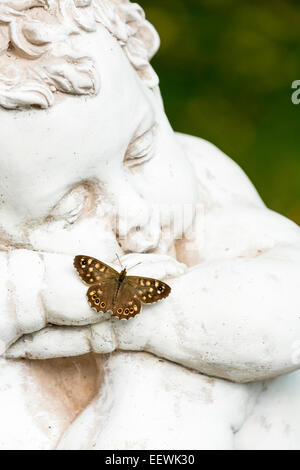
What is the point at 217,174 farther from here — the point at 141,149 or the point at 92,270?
the point at 92,270

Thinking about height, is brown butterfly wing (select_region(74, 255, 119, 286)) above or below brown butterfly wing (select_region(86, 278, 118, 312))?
above

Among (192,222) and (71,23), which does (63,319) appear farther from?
(71,23)

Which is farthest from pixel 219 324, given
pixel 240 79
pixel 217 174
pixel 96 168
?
pixel 240 79

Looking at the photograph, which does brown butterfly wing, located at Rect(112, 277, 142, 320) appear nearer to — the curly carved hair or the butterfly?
the butterfly

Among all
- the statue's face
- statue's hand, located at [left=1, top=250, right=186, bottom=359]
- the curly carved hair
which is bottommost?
statue's hand, located at [left=1, top=250, right=186, bottom=359]

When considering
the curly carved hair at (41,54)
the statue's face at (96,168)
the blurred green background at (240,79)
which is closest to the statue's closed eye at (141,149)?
the statue's face at (96,168)

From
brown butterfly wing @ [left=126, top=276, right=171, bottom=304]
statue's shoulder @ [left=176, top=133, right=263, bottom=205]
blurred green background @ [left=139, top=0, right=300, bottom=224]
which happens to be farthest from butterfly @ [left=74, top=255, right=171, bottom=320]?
blurred green background @ [left=139, top=0, right=300, bottom=224]

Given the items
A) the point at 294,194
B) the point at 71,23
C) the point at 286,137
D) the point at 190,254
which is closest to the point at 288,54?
the point at 286,137
